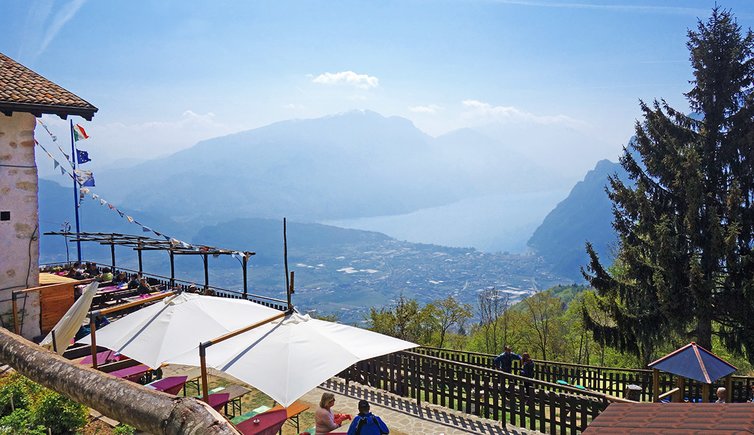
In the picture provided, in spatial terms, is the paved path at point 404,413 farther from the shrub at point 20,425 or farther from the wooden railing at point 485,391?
the shrub at point 20,425

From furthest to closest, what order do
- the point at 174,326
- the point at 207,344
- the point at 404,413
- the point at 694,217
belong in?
the point at 694,217
the point at 404,413
the point at 174,326
the point at 207,344

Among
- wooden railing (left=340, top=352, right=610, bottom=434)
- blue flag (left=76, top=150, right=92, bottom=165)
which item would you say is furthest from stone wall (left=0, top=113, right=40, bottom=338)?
blue flag (left=76, top=150, right=92, bottom=165)

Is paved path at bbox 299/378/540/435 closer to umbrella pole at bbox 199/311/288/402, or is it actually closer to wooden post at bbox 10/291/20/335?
umbrella pole at bbox 199/311/288/402

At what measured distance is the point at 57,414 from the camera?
18.4 ft

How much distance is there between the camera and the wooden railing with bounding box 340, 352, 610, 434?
9.25m

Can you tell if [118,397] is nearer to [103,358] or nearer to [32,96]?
[103,358]

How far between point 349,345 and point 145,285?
1198cm

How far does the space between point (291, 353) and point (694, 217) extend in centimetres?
1459

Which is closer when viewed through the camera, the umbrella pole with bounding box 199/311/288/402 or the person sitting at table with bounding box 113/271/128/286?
the umbrella pole with bounding box 199/311/288/402

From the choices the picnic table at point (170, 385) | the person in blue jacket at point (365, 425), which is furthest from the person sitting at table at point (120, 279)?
the person in blue jacket at point (365, 425)

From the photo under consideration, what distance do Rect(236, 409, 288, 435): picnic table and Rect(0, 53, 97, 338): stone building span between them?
24.8 ft

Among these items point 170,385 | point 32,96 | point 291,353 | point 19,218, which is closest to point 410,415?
point 291,353

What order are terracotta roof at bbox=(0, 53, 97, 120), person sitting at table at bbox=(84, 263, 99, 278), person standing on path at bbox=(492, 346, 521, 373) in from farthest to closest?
person sitting at table at bbox=(84, 263, 99, 278) < person standing on path at bbox=(492, 346, 521, 373) < terracotta roof at bbox=(0, 53, 97, 120)

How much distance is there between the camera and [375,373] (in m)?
12.2
